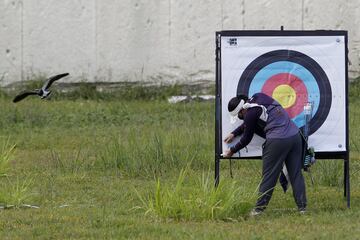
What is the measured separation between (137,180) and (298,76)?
9.87ft

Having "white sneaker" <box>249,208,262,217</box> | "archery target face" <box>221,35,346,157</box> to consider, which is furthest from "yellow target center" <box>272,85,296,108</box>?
"white sneaker" <box>249,208,262,217</box>

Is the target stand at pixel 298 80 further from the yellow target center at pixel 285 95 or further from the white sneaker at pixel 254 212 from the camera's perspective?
the white sneaker at pixel 254 212

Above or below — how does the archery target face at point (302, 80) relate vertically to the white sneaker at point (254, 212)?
above

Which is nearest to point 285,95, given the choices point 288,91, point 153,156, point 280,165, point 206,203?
point 288,91

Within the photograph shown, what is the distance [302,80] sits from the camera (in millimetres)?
11102

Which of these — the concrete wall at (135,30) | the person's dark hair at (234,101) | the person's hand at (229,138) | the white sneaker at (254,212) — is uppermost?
the concrete wall at (135,30)

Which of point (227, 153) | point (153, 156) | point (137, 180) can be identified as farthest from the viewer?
point (153, 156)

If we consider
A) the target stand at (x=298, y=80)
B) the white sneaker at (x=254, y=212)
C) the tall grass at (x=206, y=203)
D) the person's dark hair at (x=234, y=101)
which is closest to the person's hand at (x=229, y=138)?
the target stand at (x=298, y=80)

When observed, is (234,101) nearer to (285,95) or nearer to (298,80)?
(285,95)

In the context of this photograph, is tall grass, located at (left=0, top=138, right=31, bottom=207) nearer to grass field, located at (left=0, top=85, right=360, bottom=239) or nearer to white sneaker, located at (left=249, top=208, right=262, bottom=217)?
grass field, located at (left=0, top=85, right=360, bottom=239)

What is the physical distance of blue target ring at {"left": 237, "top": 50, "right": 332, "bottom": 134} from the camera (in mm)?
11008

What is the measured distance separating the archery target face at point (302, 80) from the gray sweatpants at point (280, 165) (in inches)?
15.7

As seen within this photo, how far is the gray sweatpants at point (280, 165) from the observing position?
1055cm

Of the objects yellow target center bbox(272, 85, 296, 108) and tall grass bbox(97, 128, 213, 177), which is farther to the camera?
tall grass bbox(97, 128, 213, 177)
